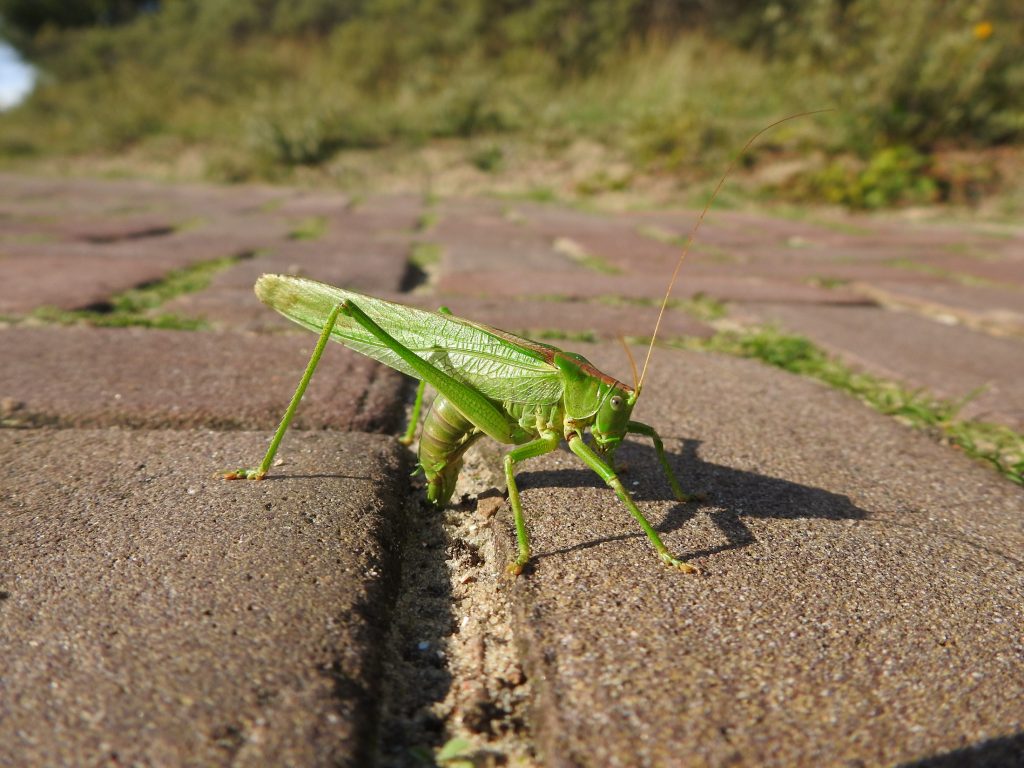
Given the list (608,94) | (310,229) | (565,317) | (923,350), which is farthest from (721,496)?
(608,94)

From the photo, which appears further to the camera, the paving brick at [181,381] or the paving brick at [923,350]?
the paving brick at [923,350]

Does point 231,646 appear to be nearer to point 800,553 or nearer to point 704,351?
point 800,553

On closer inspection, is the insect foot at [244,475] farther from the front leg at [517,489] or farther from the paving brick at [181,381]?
the front leg at [517,489]

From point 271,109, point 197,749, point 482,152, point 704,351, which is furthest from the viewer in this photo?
point 271,109

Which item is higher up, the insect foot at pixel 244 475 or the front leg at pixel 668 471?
the insect foot at pixel 244 475

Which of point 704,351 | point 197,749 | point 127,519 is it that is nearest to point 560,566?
point 197,749

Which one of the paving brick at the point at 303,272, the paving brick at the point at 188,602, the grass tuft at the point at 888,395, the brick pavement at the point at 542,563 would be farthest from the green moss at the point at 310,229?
the paving brick at the point at 188,602
